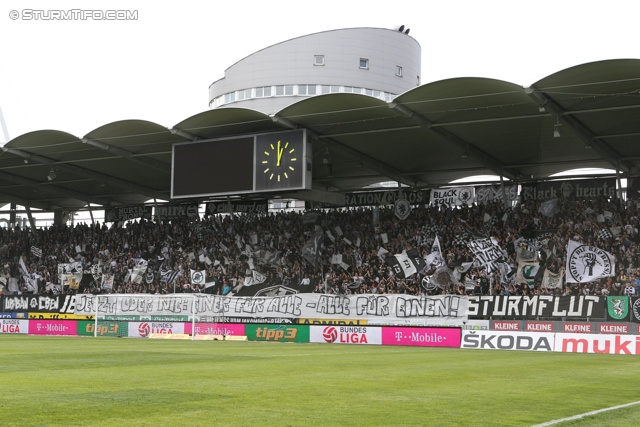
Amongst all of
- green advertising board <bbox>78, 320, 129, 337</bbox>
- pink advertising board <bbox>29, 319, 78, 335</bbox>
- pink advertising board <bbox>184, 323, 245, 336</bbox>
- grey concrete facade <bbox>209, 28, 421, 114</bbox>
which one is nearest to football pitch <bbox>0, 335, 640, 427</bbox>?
pink advertising board <bbox>184, 323, 245, 336</bbox>

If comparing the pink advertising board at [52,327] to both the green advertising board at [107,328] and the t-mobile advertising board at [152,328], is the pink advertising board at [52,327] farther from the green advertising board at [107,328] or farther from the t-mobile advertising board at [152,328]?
the t-mobile advertising board at [152,328]

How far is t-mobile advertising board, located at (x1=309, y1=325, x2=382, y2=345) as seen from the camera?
3353 centimetres

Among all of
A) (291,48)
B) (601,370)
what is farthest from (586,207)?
(291,48)

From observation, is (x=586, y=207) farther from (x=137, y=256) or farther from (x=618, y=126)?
(x=137, y=256)

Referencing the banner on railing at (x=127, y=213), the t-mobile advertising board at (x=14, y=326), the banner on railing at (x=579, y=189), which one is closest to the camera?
the banner on railing at (x=579, y=189)

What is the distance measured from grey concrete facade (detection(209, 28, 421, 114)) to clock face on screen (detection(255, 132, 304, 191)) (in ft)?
168

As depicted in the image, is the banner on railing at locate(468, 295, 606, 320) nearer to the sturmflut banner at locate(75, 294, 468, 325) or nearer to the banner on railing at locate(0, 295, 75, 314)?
the sturmflut banner at locate(75, 294, 468, 325)

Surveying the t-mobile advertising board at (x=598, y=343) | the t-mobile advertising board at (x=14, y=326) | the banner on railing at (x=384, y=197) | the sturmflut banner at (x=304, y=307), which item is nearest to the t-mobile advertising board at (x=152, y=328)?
the sturmflut banner at (x=304, y=307)

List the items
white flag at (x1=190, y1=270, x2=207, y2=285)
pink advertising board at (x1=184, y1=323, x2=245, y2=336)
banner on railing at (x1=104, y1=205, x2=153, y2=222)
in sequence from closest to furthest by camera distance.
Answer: pink advertising board at (x1=184, y1=323, x2=245, y2=336), white flag at (x1=190, y1=270, x2=207, y2=285), banner on railing at (x1=104, y1=205, x2=153, y2=222)

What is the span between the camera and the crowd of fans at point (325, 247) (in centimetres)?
3672

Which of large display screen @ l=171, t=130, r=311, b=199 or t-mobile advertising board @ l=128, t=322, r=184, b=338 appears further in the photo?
t-mobile advertising board @ l=128, t=322, r=184, b=338

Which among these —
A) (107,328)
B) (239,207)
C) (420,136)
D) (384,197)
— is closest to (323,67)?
(239,207)

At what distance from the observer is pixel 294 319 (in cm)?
3728

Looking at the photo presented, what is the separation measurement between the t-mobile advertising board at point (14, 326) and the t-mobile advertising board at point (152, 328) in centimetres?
739
